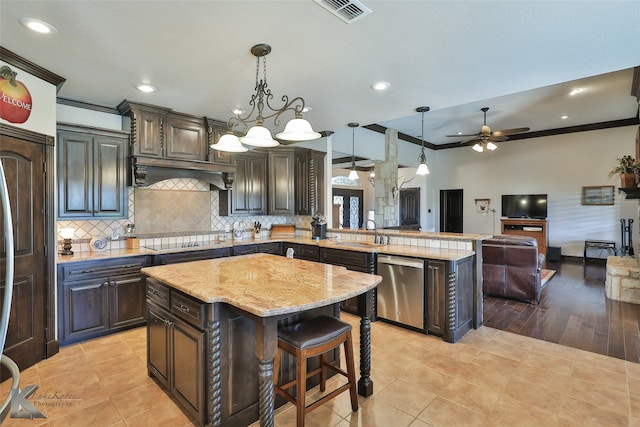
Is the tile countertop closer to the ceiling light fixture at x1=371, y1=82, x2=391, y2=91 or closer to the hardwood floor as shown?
the hardwood floor

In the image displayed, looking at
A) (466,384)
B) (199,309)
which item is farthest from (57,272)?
(466,384)

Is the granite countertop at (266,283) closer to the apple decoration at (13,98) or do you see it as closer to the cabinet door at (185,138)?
the apple decoration at (13,98)

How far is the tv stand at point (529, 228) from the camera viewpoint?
7.84m

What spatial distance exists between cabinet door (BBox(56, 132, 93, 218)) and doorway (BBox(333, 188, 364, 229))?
7300 mm

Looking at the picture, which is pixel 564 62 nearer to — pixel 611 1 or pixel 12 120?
pixel 611 1

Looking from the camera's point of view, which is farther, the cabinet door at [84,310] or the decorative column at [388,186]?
the decorative column at [388,186]

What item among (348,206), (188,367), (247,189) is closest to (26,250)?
(188,367)

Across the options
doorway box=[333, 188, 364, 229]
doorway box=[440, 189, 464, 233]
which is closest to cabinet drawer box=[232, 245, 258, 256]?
doorway box=[333, 188, 364, 229]

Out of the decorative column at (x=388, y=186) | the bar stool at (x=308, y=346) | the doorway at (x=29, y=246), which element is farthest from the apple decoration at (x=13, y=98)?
the decorative column at (x=388, y=186)

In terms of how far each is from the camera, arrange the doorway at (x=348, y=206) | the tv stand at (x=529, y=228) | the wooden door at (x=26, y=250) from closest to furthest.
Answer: the wooden door at (x=26, y=250) → the tv stand at (x=529, y=228) → the doorway at (x=348, y=206)

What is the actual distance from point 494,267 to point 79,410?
4891 millimetres

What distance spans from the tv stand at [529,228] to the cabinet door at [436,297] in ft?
19.7

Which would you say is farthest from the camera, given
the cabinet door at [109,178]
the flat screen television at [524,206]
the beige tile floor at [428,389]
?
the flat screen television at [524,206]

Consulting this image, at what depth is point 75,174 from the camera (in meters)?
3.41
